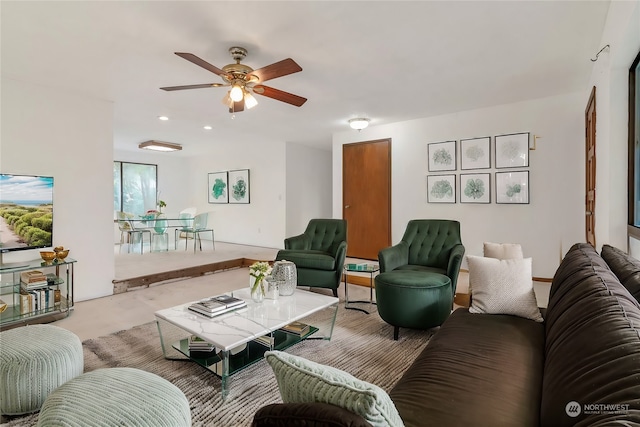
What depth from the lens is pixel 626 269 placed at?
1.43m

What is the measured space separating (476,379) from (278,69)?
2.23 m

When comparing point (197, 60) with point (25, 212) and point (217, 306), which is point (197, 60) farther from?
point (25, 212)

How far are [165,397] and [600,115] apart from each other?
3.46 m

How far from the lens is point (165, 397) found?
4.37ft

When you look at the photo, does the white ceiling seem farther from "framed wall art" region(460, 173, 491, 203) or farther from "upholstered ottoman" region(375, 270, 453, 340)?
"upholstered ottoman" region(375, 270, 453, 340)

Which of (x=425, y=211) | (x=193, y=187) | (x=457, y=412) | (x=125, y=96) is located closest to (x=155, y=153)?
(x=193, y=187)

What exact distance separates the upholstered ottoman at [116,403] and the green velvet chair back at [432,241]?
2562mm

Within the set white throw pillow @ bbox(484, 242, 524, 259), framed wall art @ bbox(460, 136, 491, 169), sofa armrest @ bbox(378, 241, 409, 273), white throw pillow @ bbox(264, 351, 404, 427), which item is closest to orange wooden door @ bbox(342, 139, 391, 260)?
framed wall art @ bbox(460, 136, 491, 169)

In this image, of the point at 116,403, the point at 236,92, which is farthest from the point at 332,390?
the point at 236,92

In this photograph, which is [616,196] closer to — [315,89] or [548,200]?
[548,200]

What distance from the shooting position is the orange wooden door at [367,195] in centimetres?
527

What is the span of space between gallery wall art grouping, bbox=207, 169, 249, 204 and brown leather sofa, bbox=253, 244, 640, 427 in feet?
20.7

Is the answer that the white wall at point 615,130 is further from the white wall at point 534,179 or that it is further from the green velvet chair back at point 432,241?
the white wall at point 534,179

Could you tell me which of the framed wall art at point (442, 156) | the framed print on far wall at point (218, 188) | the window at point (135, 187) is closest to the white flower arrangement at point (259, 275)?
the framed wall art at point (442, 156)
